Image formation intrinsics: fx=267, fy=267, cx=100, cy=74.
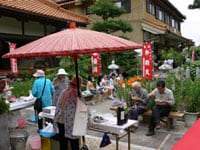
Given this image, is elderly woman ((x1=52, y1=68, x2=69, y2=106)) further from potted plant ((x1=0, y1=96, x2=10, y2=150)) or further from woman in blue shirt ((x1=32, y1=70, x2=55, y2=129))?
potted plant ((x1=0, y1=96, x2=10, y2=150))

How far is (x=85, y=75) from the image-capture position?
46.4ft

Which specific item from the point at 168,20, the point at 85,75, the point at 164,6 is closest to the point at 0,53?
the point at 85,75

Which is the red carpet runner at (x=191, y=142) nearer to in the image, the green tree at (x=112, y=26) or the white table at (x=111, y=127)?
the white table at (x=111, y=127)

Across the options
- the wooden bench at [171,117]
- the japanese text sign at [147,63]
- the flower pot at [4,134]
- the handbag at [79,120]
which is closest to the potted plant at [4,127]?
the flower pot at [4,134]

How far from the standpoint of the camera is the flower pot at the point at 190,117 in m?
7.13

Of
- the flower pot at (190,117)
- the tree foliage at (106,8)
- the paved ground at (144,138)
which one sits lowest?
the paved ground at (144,138)

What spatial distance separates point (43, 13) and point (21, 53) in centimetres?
874

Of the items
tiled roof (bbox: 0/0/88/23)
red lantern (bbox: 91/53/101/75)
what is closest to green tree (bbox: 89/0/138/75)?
tiled roof (bbox: 0/0/88/23)

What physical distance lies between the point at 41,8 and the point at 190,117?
28.8ft

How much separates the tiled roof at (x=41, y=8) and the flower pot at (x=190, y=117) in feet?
24.8

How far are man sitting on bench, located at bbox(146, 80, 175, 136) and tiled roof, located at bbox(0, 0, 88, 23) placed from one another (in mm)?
6728

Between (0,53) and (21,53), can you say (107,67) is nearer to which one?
(0,53)

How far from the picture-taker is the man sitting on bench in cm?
677

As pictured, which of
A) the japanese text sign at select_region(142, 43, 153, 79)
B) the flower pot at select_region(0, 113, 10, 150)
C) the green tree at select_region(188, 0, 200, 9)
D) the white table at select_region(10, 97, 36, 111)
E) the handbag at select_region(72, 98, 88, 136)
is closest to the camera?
the handbag at select_region(72, 98, 88, 136)
